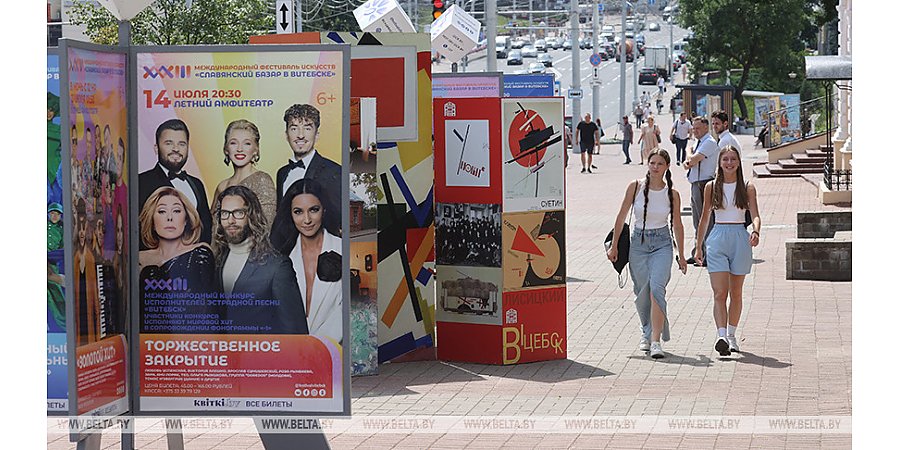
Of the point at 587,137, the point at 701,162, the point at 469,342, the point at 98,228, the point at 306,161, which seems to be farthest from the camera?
the point at 587,137

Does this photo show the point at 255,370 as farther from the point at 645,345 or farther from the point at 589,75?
the point at 589,75

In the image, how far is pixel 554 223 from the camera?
33.7 ft

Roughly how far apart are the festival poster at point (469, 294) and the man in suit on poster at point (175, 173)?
4.85 m

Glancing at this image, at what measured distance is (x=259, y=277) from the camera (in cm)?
534

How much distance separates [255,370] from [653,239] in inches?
214

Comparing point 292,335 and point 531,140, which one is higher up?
point 531,140

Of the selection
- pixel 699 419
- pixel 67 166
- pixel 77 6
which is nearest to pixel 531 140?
pixel 699 419

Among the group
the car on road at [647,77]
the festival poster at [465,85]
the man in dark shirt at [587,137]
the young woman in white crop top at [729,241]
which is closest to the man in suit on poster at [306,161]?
the young woman in white crop top at [729,241]

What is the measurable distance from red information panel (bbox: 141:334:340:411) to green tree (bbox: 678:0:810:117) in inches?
2670

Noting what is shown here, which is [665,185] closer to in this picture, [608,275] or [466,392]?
[466,392]

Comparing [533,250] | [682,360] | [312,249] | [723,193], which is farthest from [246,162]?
[723,193]

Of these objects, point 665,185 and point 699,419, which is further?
point 665,185

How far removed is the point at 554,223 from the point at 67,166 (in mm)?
5860

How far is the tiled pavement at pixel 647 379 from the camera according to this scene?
7578 millimetres
